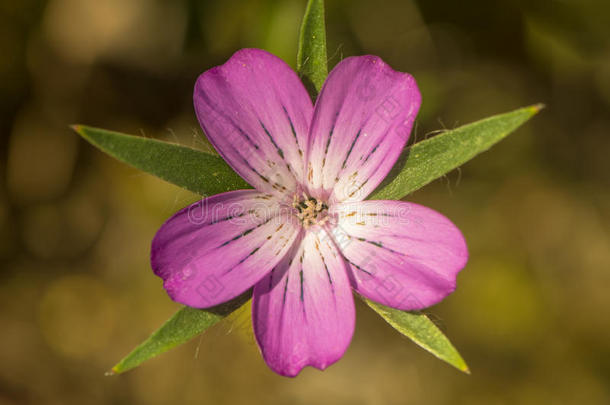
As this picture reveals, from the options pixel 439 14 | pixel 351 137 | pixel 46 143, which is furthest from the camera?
pixel 46 143

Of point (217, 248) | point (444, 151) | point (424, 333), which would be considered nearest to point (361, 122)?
point (444, 151)

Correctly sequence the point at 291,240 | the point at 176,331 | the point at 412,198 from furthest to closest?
the point at 412,198, the point at 291,240, the point at 176,331

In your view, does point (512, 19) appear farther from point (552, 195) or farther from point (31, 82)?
point (31, 82)

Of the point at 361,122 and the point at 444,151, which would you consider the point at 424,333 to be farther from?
the point at 361,122

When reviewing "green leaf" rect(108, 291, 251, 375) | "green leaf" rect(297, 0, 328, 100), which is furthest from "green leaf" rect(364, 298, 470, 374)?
"green leaf" rect(297, 0, 328, 100)

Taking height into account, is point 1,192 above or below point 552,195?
above

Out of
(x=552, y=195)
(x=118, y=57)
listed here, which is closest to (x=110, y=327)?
(x=118, y=57)
